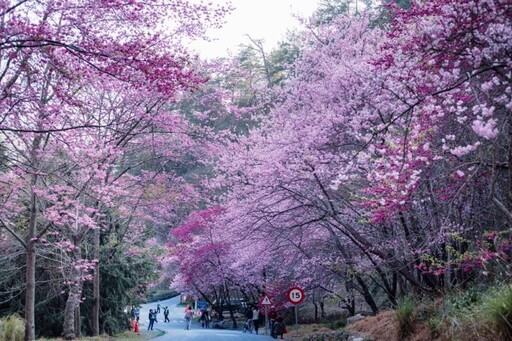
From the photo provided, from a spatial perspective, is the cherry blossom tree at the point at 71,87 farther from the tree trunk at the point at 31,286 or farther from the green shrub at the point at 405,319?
the green shrub at the point at 405,319

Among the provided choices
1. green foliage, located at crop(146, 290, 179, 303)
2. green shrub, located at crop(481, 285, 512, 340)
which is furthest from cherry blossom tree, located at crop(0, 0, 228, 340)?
green foliage, located at crop(146, 290, 179, 303)

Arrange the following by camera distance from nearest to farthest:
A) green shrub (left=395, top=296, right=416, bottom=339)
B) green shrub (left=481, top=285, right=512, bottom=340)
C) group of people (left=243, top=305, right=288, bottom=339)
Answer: green shrub (left=481, top=285, right=512, bottom=340), green shrub (left=395, top=296, right=416, bottom=339), group of people (left=243, top=305, right=288, bottom=339)

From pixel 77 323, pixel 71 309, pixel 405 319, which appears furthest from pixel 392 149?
pixel 77 323

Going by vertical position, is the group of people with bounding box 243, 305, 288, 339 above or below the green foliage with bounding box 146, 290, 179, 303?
below

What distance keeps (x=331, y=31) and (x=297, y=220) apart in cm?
737

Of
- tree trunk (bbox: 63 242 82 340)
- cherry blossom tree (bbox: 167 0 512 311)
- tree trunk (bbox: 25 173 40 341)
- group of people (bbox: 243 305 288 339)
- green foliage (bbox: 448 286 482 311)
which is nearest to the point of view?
cherry blossom tree (bbox: 167 0 512 311)

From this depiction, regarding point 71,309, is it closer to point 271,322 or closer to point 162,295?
point 271,322

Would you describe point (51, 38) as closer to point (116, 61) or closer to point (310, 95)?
point (116, 61)

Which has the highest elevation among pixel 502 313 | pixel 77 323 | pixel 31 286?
pixel 31 286

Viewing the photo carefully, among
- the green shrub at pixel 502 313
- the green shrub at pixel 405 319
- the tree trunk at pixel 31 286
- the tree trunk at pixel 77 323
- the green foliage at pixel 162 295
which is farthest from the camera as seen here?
the green foliage at pixel 162 295

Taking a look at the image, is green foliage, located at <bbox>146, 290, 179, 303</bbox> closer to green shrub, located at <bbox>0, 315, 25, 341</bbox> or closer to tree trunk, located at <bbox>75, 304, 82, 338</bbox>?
tree trunk, located at <bbox>75, 304, 82, 338</bbox>

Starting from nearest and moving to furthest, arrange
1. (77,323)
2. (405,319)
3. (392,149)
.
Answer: (392,149)
(405,319)
(77,323)

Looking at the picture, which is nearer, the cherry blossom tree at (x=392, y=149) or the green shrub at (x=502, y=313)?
the green shrub at (x=502, y=313)

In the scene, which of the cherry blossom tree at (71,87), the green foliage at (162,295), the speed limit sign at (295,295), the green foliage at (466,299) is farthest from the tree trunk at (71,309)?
the green foliage at (162,295)
